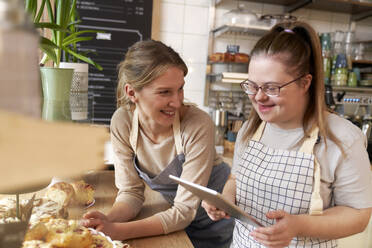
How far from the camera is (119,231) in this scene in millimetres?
814

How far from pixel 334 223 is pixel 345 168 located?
0.50 feet

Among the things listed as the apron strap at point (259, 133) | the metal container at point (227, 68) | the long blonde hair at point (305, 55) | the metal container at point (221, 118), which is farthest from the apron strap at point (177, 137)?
the metal container at point (227, 68)

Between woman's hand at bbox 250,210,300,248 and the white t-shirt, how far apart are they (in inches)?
7.3

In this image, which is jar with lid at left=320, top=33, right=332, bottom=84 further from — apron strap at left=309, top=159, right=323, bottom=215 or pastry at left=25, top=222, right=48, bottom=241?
pastry at left=25, top=222, right=48, bottom=241

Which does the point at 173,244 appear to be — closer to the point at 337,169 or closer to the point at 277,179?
the point at 277,179

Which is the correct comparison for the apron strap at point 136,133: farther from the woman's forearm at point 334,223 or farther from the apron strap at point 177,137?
the woman's forearm at point 334,223

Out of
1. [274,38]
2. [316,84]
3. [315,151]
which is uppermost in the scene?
[274,38]

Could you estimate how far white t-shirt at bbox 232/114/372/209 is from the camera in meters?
0.84

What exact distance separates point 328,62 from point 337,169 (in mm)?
1866

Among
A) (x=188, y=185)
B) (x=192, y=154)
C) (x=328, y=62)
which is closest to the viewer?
(x=188, y=185)

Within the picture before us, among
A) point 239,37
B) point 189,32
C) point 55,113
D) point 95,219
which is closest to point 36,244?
point 55,113

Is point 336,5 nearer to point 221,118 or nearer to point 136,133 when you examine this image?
point 221,118

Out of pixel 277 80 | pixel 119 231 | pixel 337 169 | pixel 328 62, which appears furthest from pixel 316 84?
pixel 328 62

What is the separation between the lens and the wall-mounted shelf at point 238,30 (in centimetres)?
227
